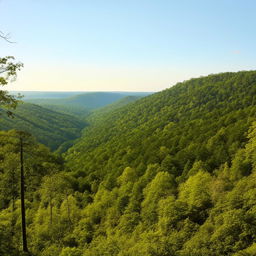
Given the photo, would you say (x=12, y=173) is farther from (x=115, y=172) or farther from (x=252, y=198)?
(x=252, y=198)

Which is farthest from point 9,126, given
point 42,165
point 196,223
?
point 196,223

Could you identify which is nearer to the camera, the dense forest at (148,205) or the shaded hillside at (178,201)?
the shaded hillside at (178,201)

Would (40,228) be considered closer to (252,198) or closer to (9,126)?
(252,198)

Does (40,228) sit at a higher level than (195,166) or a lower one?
lower

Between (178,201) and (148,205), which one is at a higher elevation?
(178,201)

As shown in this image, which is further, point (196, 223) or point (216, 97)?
point (216, 97)

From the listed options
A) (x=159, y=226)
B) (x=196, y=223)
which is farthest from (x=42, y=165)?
(x=196, y=223)

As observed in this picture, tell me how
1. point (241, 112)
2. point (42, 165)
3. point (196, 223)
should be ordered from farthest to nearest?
point (241, 112), point (42, 165), point (196, 223)

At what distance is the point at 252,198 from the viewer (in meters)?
30.9

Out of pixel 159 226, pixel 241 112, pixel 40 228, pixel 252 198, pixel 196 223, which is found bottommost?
pixel 40 228

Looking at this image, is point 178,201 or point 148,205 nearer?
point 178,201

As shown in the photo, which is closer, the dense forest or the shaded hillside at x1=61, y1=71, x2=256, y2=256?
the shaded hillside at x1=61, y1=71, x2=256, y2=256

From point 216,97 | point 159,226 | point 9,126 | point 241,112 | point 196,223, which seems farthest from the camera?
point 9,126

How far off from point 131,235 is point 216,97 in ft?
488
